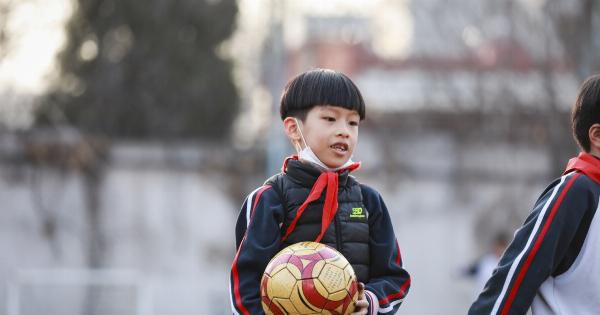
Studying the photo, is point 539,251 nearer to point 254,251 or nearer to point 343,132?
point 343,132

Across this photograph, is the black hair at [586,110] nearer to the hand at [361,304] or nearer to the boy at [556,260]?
the boy at [556,260]

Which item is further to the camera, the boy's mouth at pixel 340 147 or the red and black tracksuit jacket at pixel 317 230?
the boy's mouth at pixel 340 147

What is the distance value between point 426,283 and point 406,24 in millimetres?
6373

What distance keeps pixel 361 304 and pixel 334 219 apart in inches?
15.2

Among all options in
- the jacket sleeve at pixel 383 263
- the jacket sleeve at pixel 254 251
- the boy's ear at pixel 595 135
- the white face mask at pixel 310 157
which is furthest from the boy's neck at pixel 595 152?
the jacket sleeve at pixel 254 251

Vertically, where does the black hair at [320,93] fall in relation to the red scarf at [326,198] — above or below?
above

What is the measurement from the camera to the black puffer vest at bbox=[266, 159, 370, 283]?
13.5 feet

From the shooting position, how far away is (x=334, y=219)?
4.13 m

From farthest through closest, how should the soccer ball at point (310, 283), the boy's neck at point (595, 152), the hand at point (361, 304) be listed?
the boy's neck at point (595, 152) → the hand at point (361, 304) → the soccer ball at point (310, 283)

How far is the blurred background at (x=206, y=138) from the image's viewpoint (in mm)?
19984

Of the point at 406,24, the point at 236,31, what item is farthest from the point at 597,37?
the point at 236,31

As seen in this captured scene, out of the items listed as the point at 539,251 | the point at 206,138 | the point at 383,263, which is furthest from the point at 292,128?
the point at 206,138

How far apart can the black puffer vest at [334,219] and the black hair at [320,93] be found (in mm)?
227

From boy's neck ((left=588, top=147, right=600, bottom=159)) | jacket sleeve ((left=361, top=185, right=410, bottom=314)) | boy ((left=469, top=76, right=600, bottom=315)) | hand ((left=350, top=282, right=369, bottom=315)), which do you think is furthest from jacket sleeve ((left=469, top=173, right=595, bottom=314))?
hand ((left=350, top=282, right=369, bottom=315))
